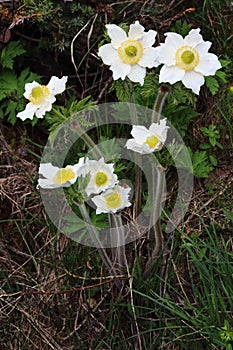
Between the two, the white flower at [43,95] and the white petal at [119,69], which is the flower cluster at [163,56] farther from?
the white flower at [43,95]

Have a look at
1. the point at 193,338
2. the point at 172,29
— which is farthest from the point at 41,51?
the point at 193,338

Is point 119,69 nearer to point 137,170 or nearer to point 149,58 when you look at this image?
point 149,58

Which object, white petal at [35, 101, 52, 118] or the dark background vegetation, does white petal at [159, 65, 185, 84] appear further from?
the dark background vegetation

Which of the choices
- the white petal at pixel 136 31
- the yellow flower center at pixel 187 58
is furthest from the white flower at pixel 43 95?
the yellow flower center at pixel 187 58

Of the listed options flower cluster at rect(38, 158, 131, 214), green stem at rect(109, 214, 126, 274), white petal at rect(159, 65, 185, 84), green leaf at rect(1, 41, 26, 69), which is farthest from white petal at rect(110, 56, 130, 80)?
green leaf at rect(1, 41, 26, 69)

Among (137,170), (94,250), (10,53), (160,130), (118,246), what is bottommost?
(94,250)

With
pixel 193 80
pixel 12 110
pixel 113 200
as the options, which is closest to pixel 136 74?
pixel 193 80
